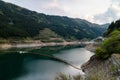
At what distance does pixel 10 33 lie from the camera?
153m

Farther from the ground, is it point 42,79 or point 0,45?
point 0,45

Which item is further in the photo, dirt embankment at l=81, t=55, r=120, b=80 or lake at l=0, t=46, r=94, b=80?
lake at l=0, t=46, r=94, b=80

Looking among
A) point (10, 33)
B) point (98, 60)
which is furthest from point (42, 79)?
point (10, 33)

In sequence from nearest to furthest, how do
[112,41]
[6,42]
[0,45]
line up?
[112,41], [0,45], [6,42]

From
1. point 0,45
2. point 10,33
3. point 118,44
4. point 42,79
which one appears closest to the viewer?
point 42,79

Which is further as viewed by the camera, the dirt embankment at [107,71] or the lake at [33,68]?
the lake at [33,68]

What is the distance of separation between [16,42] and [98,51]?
9911 centimetres

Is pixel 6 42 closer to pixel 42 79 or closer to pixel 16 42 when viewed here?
pixel 16 42

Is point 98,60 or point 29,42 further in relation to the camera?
point 29,42

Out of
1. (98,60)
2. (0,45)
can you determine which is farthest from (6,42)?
(98,60)

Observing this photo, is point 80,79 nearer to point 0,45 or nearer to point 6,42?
point 0,45

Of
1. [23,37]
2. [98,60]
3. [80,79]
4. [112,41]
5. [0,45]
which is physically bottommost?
[80,79]

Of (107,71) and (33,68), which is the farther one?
(33,68)

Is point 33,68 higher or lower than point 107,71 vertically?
higher
